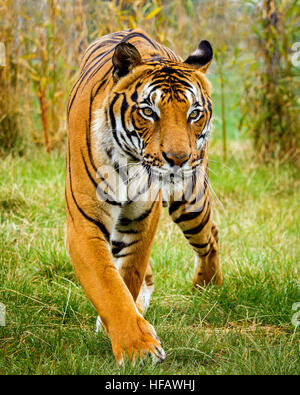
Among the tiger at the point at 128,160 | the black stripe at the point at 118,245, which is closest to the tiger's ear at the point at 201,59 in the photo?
the tiger at the point at 128,160

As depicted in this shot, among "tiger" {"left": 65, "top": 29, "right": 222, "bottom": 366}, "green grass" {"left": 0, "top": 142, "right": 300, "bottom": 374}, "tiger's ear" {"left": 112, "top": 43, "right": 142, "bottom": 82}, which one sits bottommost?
"green grass" {"left": 0, "top": 142, "right": 300, "bottom": 374}

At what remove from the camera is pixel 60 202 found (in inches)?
184

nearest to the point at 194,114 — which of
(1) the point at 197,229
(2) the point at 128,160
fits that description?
(2) the point at 128,160

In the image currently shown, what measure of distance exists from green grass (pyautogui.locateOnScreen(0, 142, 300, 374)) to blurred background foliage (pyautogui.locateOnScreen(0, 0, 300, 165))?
94 centimetres

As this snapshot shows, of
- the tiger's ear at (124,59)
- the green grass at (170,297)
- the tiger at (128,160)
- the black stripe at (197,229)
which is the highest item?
the tiger's ear at (124,59)

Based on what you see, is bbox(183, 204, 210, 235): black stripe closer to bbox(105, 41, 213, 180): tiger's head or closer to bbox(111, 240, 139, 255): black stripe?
bbox(111, 240, 139, 255): black stripe

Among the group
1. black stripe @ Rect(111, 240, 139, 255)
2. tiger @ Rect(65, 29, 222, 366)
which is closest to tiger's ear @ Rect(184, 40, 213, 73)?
tiger @ Rect(65, 29, 222, 366)

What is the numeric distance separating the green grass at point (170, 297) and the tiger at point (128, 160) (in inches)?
9.9

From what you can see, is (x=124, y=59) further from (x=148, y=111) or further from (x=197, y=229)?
(x=197, y=229)

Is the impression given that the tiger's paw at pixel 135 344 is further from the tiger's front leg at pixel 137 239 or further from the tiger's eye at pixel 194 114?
the tiger's eye at pixel 194 114

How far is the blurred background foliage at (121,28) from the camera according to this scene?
5.82 meters

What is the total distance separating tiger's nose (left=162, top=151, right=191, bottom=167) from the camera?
7.34 ft

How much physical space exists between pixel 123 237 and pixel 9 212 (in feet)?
6.09

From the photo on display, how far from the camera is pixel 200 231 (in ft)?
11.2
